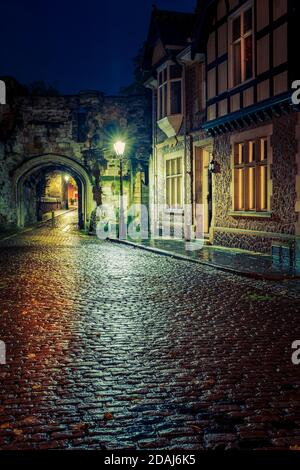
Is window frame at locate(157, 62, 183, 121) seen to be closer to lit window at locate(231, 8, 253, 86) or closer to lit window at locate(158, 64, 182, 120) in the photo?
lit window at locate(158, 64, 182, 120)

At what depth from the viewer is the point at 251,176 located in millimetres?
17000

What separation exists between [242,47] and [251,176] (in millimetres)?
3873

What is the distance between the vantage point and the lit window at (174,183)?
78.0 feet

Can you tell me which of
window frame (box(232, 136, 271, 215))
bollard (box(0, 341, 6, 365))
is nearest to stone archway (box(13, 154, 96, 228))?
window frame (box(232, 136, 271, 215))

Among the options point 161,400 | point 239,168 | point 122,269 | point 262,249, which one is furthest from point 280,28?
point 161,400

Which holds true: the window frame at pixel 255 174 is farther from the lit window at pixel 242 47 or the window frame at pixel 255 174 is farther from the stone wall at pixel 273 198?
the lit window at pixel 242 47

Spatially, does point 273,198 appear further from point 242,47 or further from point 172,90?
point 172,90

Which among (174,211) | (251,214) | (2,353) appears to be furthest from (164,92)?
(2,353)

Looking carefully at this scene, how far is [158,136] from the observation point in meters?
26.0

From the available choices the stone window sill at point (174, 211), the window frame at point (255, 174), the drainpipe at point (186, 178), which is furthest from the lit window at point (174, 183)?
the window frame at point (255, 174)

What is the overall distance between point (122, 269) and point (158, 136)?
13837mm

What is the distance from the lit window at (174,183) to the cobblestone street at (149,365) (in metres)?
12.9

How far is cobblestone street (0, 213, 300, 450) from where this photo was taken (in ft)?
13.2
